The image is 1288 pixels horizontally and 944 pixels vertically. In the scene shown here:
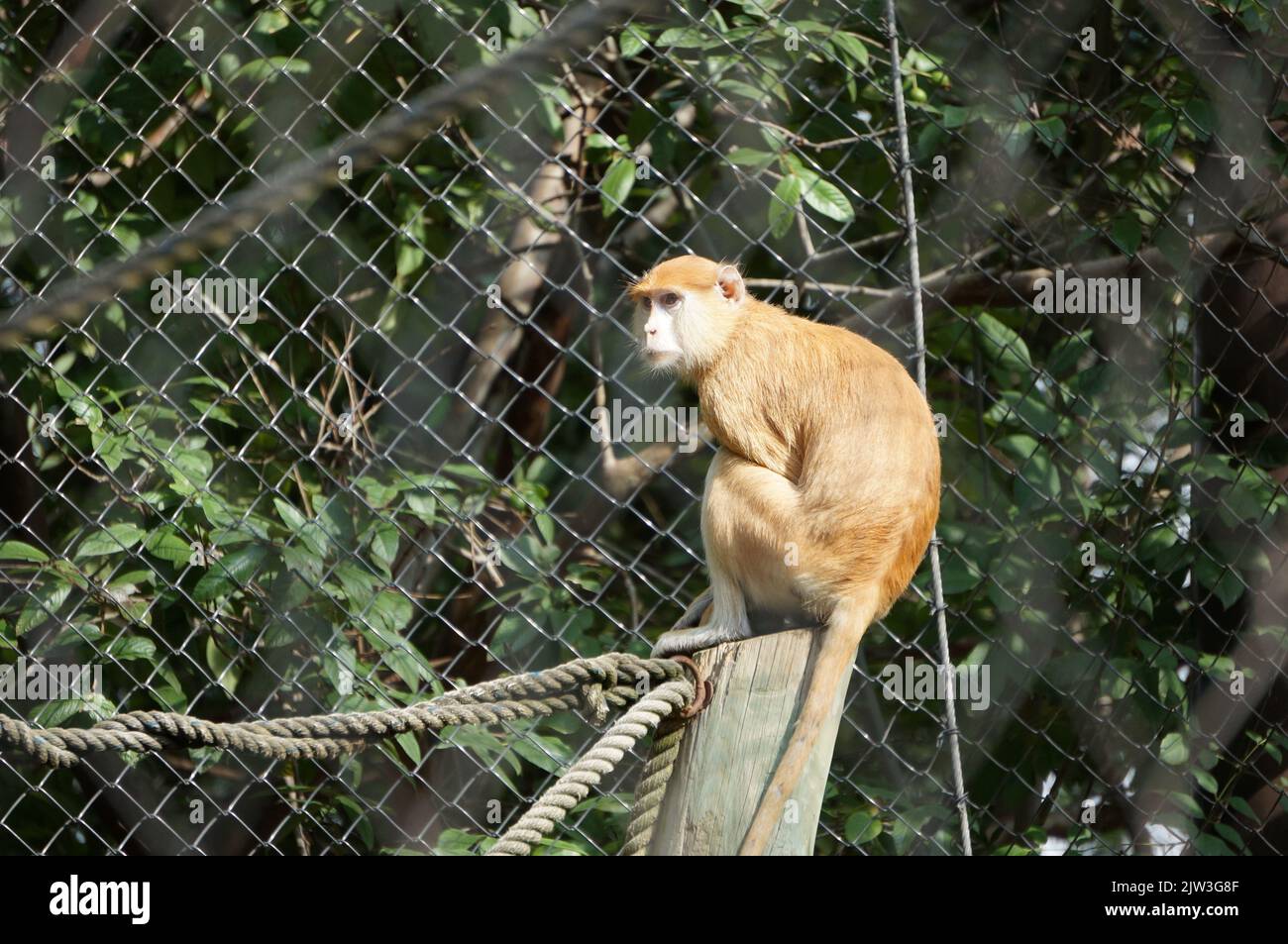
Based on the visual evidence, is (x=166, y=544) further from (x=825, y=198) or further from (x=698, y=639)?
(x=825, y=198)

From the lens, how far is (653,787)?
243cm

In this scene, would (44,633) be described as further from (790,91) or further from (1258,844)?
(1258,844)

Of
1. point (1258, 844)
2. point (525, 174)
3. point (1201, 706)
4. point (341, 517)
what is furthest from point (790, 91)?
point (1258, 844)

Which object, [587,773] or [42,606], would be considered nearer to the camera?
[587,773]

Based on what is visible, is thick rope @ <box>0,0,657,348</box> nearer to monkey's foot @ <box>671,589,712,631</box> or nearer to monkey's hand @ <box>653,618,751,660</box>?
monkey's hand @ <box>653,618,751,660</box>

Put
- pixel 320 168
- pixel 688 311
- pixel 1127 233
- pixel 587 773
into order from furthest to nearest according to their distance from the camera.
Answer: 1. pixel 1127 233
2. pixel 688 311
3. pixel 587 773
4. pixel 320 168

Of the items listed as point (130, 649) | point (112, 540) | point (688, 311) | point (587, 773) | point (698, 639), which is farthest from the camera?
point (112, 540)

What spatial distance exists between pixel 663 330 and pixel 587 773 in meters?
1.36

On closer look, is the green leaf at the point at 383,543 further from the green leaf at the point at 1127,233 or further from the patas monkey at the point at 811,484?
the green leaf at the point at 1127,233

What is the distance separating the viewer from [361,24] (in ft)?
12.5

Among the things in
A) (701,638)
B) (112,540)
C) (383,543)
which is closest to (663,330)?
(701,638)

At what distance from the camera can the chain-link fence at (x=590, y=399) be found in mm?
3650

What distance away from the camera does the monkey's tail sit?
7.51ft

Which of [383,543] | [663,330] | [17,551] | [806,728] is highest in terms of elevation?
[663,330]
